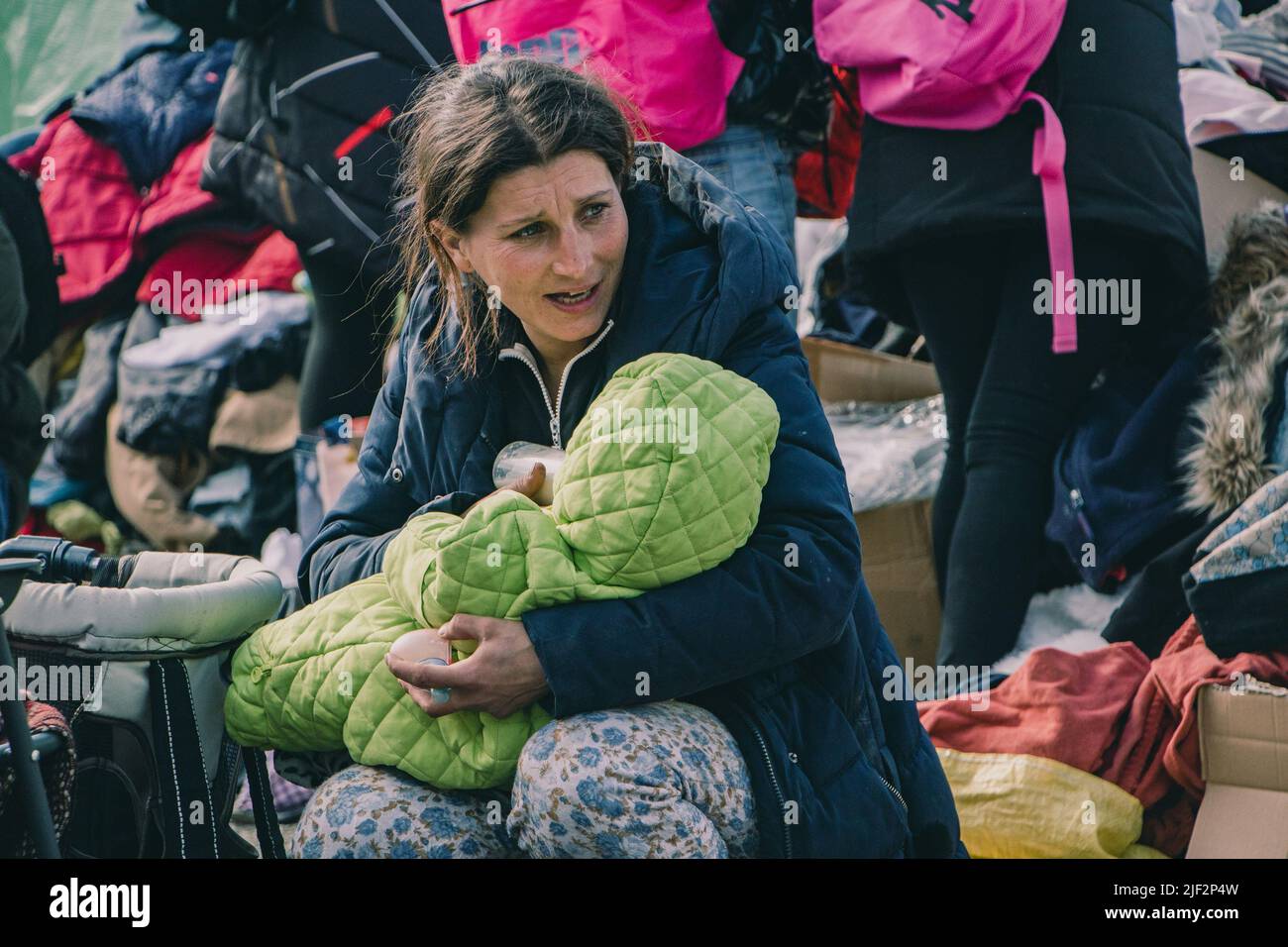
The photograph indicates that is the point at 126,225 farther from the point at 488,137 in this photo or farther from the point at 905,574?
the point at 488,137

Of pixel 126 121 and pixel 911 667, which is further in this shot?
pixel 126 121

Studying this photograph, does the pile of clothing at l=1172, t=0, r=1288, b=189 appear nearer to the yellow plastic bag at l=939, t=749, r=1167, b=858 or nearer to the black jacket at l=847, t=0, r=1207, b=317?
the black jacket at l=847, t=0, r=1207, b=317

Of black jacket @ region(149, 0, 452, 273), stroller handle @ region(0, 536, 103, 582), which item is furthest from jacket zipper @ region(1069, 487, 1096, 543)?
stroller handle @ region(0, 536, 103, 582)

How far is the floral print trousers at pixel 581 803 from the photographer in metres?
1.65

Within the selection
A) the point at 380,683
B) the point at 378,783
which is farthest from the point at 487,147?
the point at 378,783

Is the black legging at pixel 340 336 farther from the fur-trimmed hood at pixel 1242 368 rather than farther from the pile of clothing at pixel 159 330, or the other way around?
the fur-trimmed hood at pixel 1242 368

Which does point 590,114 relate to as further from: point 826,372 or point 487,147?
point 826,372

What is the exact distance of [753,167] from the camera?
2943 millimetres

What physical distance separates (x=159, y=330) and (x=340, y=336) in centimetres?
111

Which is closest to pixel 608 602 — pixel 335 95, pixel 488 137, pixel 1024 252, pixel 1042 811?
pixel 488 137

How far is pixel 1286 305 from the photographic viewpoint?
2727mm

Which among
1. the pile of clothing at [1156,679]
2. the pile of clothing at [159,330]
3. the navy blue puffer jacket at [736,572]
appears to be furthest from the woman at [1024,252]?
the pile of clothing at [159,330]

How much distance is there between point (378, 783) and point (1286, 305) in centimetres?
188

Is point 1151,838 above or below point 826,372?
below
